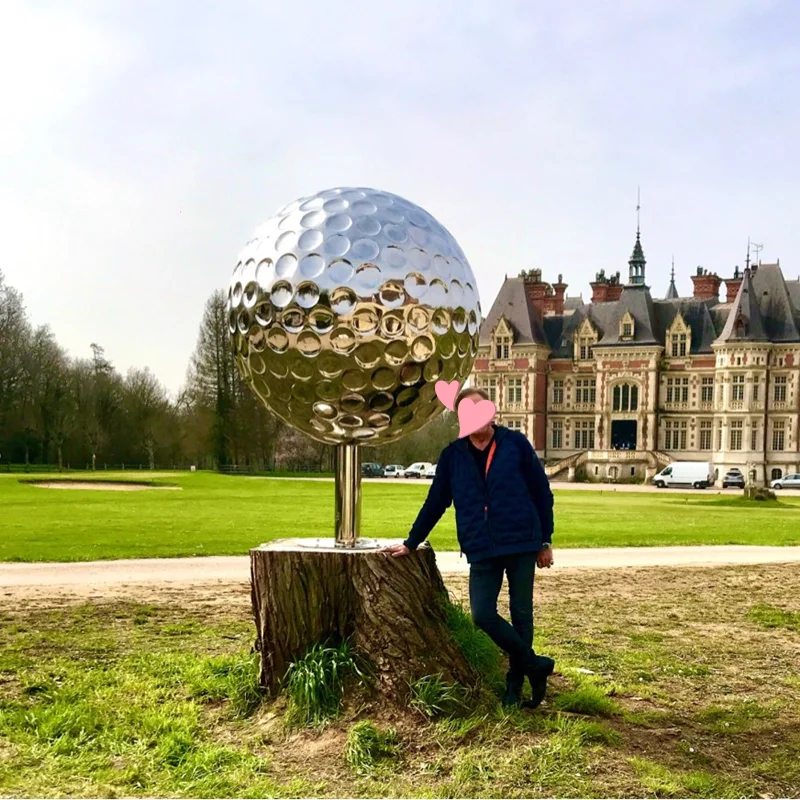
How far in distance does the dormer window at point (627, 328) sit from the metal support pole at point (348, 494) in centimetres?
6899

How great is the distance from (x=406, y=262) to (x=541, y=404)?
71374mm

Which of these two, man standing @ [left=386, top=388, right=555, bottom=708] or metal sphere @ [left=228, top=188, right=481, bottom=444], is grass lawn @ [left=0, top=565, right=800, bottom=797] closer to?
man standing @ [left=386, top=388, right=555, bottom=708]

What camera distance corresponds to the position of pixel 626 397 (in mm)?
73188

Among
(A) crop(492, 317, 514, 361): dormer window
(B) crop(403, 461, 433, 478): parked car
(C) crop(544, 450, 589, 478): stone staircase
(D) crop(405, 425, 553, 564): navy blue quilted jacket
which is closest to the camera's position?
(D) crop(405, 425, 553, 564): navy blue quilted jacket

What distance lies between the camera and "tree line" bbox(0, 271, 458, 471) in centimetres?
6275

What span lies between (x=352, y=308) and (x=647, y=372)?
6926cm

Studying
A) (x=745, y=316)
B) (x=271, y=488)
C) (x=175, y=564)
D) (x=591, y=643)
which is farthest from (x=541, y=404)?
(x=591, y=643)

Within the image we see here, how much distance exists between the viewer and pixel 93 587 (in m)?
12.4

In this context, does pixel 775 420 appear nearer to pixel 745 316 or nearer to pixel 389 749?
pixel 745 316

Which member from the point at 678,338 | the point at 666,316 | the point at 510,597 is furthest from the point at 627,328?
the point at 510,597

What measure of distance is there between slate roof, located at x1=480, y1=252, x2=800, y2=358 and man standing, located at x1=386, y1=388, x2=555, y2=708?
67.1 m

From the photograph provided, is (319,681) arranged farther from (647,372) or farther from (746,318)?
(647,372)

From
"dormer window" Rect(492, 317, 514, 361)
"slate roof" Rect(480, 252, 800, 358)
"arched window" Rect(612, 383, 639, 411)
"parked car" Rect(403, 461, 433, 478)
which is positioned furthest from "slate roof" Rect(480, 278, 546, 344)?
"parked car" Rect(403, 461, 433, 478)

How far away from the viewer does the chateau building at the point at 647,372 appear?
68.1m
